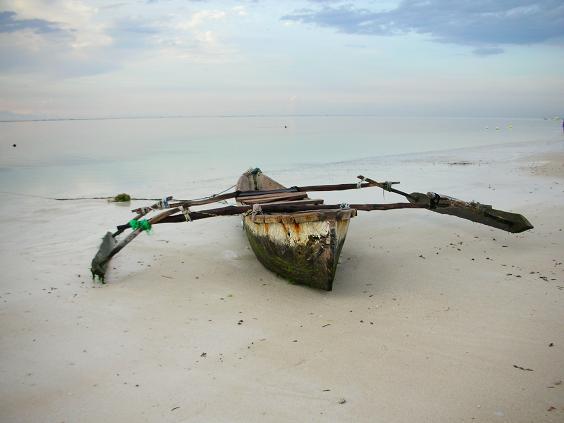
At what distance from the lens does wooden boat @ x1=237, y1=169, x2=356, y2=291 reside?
457cm

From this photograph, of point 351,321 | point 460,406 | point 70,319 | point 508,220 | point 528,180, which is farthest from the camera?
point 528,180

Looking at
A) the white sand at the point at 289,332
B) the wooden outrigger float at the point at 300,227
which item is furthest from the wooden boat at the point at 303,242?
the white sand at the point at 289,332

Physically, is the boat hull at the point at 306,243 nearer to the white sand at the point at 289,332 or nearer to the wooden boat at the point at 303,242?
the wooden boat at the point at 303,242

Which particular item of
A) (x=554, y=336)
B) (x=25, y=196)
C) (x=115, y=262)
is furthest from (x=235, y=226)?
(x=25, y=196)

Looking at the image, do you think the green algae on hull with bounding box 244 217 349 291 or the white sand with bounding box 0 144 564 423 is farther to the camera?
the green algae on hull with bounding box 244 217 349 291

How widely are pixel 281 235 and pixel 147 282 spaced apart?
206cm

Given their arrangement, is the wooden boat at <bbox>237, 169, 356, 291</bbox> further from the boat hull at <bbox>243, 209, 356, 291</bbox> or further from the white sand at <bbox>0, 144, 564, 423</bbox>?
the white sand at <bbox>0, 144, 564, 423</bbox>

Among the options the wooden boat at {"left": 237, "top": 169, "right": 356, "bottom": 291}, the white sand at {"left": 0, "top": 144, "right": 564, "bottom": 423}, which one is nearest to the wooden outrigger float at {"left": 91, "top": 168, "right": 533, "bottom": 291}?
the wooden boat at {"left": 237, "top": 169, "right": 356, "bottom": 291}

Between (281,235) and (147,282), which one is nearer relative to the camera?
(281,235)

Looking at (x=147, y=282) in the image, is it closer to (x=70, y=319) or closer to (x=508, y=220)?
(x=70, y=319)

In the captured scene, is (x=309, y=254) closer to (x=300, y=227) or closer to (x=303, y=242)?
(x=303, y=242)

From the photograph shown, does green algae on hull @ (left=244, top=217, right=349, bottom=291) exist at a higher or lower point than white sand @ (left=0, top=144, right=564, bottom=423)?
higher

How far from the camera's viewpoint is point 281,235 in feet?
16.3

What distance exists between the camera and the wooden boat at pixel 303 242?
15.0ft
